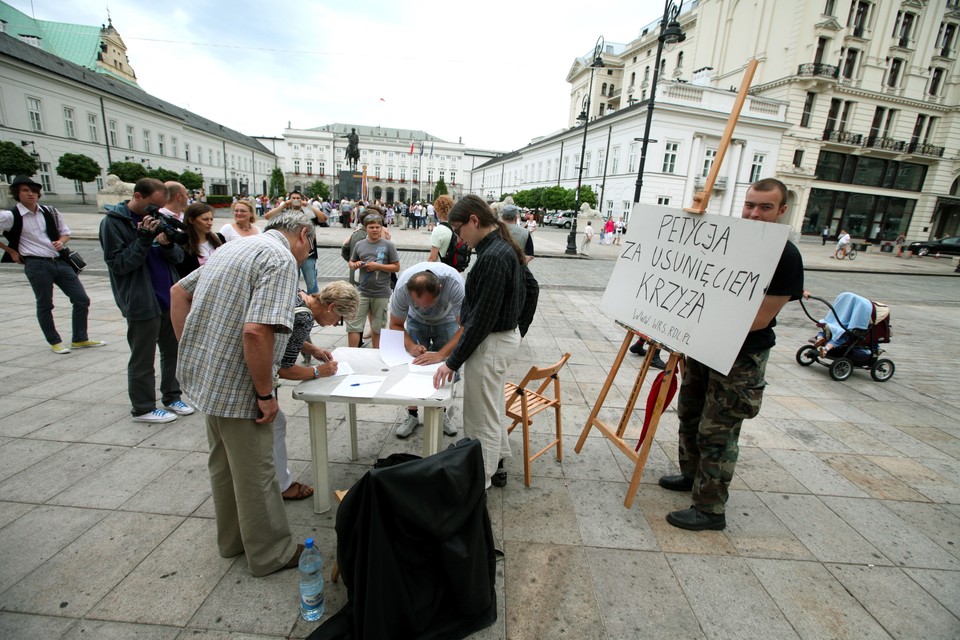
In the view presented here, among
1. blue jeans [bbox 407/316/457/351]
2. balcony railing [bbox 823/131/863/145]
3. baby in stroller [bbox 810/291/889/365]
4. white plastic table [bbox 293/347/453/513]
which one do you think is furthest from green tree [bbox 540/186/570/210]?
white plastic table [bbox 293/347/453/513]

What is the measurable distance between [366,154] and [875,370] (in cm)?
9511

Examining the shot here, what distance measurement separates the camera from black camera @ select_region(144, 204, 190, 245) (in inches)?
130

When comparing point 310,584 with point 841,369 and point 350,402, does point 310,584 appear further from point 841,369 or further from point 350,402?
point 841,369

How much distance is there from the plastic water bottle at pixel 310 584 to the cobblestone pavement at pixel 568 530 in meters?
0.08

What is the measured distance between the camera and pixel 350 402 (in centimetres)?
240

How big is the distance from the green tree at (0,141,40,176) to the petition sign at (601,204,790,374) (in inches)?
1259

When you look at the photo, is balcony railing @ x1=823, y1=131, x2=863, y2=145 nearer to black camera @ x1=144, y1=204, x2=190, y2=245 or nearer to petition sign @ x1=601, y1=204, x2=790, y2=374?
petition sign @ x1=601, y1=204, x2=790, y2=374

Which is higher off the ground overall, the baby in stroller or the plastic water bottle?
the baby in stroller

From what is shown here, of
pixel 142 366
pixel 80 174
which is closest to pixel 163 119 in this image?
pixel 80 174

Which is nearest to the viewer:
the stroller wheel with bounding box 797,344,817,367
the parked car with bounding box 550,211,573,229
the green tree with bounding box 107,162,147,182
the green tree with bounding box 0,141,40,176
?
the stroller wheel with bounding box 797,344,817,367

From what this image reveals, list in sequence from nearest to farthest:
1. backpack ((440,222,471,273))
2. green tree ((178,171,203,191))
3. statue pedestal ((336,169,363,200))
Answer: backpack ((440,222,471,273)) < statue pedestal ((336,169,363,200)) < green tree ((178,171,203,191))

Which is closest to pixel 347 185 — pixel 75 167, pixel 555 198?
pixel 75 167

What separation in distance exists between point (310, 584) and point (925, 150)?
174ft

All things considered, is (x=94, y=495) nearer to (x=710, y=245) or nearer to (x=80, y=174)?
(x=710, y=245)
